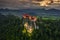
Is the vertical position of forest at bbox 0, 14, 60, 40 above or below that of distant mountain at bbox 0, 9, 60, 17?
below

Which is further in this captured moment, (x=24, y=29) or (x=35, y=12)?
(x=35, y=12)

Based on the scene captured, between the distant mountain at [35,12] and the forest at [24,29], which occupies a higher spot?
the distant mountain at [35,12]

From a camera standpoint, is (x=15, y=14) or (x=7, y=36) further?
(x=15, y=14)

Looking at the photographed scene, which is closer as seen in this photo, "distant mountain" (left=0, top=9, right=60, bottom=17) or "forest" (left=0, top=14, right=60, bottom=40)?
"forest" (left=0, top=14, right=60, bottom=40)

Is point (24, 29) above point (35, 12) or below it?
below

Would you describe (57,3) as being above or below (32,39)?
above

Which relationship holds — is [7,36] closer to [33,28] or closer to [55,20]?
[33,28]

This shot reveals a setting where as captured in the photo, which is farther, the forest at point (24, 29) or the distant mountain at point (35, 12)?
the distant mountain at point (35, 12)

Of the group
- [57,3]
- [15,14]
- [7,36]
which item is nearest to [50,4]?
[57,3]
